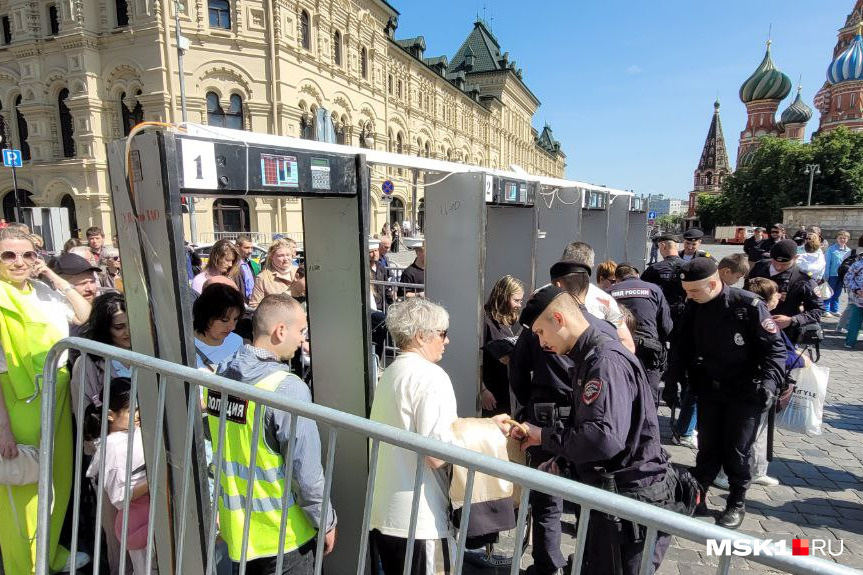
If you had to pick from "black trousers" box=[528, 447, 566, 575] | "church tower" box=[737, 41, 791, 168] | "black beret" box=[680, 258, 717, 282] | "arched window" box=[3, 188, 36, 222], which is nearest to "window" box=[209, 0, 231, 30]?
"arched window" box=[3, 188, 36, 222]

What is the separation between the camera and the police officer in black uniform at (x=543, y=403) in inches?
117

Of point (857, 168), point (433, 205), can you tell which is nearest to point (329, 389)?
point (433, 205)

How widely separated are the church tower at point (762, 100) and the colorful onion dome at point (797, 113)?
1.76m

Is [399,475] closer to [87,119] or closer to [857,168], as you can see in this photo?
[87,119]

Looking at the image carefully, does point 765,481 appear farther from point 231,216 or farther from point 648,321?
point 231,216

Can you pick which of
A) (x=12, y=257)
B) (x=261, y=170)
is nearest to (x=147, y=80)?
(x=12, y=257)

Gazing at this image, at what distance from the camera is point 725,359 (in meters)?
3.56

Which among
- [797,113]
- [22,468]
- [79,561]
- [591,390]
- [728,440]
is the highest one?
[797,113]

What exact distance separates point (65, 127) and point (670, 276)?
101 ft

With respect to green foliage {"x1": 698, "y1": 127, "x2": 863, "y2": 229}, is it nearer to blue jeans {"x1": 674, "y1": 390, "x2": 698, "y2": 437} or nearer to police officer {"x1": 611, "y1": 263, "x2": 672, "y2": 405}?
blue jeans {"x1": 674, "y1": 390, "x2": 698, "y2": 437}

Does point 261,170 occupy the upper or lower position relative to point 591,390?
→ upper

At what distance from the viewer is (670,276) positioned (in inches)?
258

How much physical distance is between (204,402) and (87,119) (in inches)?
1098

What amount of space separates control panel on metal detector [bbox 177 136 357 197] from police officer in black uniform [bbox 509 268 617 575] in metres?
1.57
